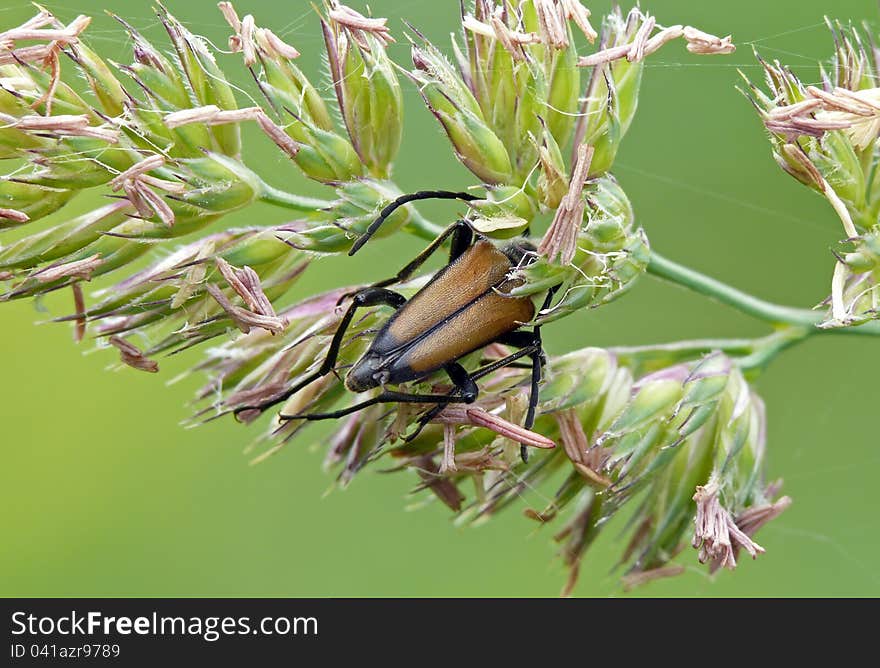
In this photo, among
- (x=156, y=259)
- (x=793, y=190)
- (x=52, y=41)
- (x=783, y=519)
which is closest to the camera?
(x=52, y=41)

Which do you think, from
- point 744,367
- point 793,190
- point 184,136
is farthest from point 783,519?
point 184,136

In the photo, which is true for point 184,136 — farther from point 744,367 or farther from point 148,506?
point 148,506

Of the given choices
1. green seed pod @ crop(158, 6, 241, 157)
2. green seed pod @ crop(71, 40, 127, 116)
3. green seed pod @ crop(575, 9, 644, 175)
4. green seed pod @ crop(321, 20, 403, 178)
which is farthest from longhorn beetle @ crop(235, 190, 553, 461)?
green seed pod @ crop(71, 40, 127, 116)

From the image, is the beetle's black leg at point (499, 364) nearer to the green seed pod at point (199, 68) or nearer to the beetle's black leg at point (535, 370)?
the beetle's black leg at point (535, 370)

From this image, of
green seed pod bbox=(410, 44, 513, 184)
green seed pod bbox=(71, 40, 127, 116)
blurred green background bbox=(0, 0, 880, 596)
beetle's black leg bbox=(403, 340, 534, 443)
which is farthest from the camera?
blurred green background bbox=(0, 0, 880, 596)

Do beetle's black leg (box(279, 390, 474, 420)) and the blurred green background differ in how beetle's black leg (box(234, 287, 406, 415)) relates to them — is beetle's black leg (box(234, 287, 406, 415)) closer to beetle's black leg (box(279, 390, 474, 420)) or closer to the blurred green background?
beetle's black leg (box(279, 390, 474, 420))

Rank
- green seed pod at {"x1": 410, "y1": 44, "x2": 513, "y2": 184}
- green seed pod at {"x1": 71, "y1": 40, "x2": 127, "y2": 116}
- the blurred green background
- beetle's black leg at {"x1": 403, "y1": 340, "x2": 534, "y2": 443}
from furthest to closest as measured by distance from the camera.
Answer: the blurred green background, beetle's black leg at {"x1": 403, "y1": 340, "x2": 534, "y2": 443}, green seed pod at {"x1": 410, "y1": 44, "x2": 513, "y2": 184}, green seed pod at {"x1": 71, "y1": 40, "x2": 127, "y2": 116}
